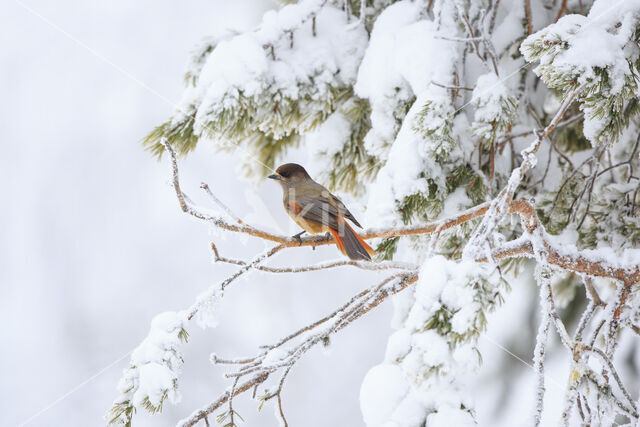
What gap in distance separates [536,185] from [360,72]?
873 millimetres

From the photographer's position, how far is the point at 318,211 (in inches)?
79.8

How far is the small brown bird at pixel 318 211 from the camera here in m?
1.82


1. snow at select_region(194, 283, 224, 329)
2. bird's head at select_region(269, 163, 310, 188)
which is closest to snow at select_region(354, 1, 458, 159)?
bird's head at select_region(269, 163, 310, 188)

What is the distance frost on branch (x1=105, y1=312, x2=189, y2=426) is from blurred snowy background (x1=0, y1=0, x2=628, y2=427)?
13.5 ft

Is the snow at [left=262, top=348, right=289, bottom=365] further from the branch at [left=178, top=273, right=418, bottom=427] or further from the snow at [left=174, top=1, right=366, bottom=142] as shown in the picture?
the snow at [left=174, top=1, right=366, bottom=142]

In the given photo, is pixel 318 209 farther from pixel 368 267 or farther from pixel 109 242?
pixel 109 242

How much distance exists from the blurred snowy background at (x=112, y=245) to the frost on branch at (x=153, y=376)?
4.11m

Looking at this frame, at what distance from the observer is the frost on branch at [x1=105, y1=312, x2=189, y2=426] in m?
1.54

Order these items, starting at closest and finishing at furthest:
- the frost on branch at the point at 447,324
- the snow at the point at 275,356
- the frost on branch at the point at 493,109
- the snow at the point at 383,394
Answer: the frost on branch at the point at 447,324
the snow at the point at 383,394
the snow at the point at 275,356
the frost on branch at the point at 493,109

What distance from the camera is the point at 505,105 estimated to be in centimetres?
194

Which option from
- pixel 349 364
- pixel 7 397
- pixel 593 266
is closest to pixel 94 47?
pixel 7 397

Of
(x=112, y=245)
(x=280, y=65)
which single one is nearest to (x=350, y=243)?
(x=280, y=65)

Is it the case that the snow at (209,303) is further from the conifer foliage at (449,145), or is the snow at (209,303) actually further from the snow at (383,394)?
the snow at (383,394)

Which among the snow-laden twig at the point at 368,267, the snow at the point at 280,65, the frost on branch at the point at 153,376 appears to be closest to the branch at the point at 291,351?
the snow-laden twig at the point at 368,267
